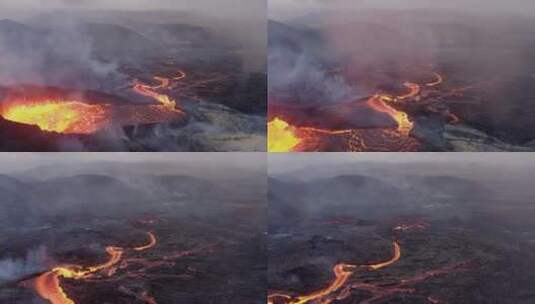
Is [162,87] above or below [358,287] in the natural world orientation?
above

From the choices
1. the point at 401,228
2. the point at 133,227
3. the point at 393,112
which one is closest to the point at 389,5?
the point at 393,112

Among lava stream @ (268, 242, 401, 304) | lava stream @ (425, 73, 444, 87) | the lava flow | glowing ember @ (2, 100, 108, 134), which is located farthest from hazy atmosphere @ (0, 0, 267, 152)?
lava stream @ (425, 73, 444, 87)

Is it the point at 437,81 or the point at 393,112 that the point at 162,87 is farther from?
the point at 437,81

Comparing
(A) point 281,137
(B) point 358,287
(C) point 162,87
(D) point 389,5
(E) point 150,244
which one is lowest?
(B) point 358,287

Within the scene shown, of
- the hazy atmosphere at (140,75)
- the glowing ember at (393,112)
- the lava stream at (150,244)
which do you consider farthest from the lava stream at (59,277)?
the glowing ember at (393,112)

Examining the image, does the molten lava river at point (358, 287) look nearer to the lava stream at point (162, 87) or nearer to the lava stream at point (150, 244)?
the lava stream at point (150, 244)

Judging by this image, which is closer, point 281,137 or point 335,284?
point 335,284

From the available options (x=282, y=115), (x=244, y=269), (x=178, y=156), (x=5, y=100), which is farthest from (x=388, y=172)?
(x=5, y=100)
